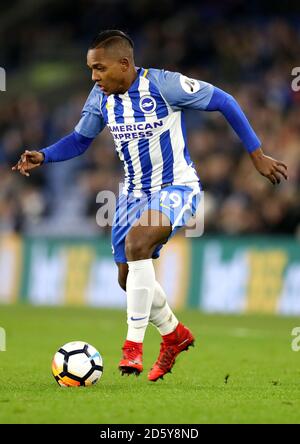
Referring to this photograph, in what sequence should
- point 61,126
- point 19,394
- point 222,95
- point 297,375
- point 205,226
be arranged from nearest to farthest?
point 19,394
point 222,95
point 297,375
point 205,226
point 61,126

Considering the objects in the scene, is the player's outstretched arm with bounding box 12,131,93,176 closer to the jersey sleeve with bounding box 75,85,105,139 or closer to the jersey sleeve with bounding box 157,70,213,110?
the jersey sleeve with bounding box 75,85,105,139

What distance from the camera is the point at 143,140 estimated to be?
7.67 metres

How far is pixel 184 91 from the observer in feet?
24.6

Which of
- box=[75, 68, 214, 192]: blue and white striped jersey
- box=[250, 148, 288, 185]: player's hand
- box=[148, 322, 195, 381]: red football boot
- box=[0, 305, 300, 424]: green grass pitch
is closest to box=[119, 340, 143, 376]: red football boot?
box=[0, 305, 300, 424]: green grass pitch

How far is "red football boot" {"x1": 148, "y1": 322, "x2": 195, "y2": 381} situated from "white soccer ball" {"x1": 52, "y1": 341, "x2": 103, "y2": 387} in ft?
1.75

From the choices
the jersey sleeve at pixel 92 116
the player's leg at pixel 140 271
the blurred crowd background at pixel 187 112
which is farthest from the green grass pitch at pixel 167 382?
the blurred crowd background at pixel 187 112

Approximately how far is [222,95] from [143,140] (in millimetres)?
687

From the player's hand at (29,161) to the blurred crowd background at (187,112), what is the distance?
8744mm

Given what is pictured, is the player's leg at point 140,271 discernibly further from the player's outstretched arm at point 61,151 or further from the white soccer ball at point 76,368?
the player's outstretched arm at point 61,151

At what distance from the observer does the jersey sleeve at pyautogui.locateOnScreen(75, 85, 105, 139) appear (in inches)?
309

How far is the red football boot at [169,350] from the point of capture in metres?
7.55

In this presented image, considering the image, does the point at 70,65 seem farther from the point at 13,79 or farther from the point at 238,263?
the point at 238,263
